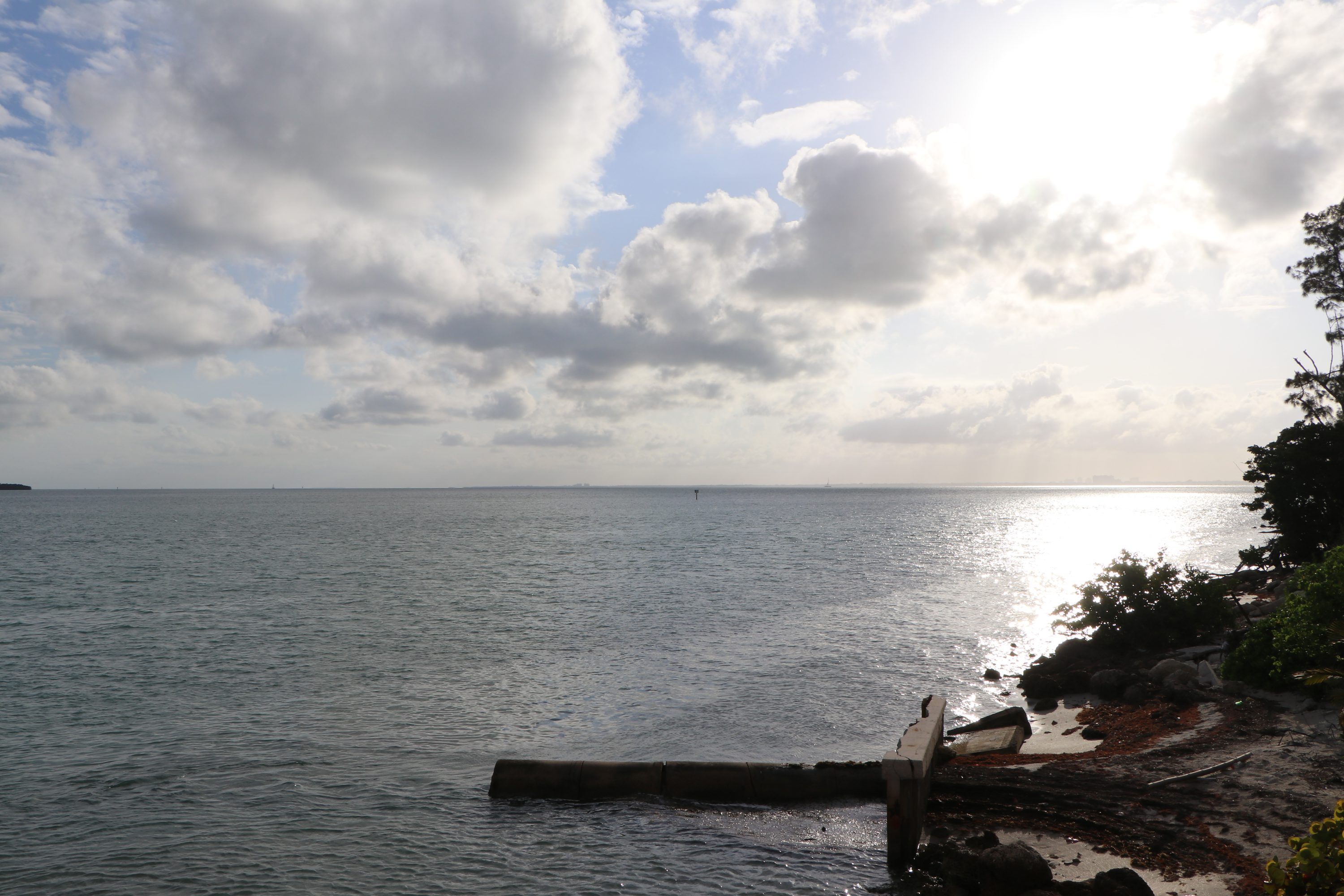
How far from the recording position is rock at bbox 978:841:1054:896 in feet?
38.3

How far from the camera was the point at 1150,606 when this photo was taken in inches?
1192

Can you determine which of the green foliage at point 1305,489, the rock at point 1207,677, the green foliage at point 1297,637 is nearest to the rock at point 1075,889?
the green foliage at point 1297,637

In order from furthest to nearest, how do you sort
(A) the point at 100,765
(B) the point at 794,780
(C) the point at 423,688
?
1. (C) the point at 423,688
2. (A) the point at 100,765
3. (B) the point at 794,780

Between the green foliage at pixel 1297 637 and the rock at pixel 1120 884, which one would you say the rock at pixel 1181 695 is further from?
the rock at pixel 1120 884

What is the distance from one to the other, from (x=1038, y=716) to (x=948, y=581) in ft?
122

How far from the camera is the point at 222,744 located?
22125 mm

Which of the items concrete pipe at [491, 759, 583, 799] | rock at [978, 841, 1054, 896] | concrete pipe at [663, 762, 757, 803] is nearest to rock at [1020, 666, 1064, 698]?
concrete pipe at [663, 762, 757, 803]

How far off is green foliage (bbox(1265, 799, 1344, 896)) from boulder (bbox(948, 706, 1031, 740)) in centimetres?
1402

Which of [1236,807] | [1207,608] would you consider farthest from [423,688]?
[1207,608]

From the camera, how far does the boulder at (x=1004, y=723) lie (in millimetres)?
20969

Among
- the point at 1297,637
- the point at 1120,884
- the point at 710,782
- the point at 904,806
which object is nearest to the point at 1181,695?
the point at 1297,637

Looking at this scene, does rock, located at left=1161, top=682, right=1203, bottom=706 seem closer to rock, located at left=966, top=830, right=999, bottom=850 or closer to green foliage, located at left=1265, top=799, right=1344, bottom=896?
rock, located at left=966, top=830, right=999, bottom=850

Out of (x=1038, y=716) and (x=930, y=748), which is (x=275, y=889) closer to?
(x=930, y=748)

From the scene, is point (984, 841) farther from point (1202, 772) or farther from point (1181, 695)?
point (1181, 695)
